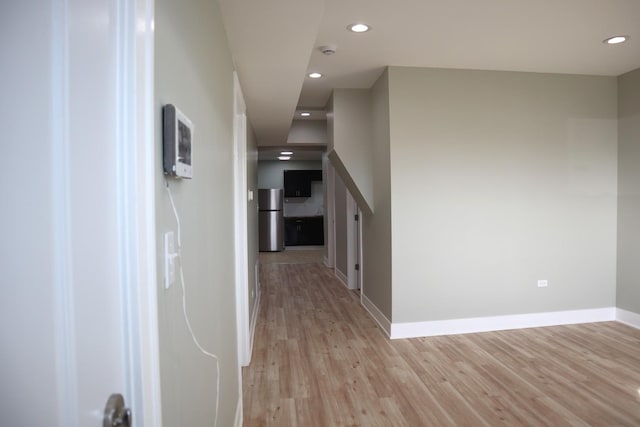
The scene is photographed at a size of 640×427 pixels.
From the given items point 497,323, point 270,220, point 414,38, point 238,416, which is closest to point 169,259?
point 238,416

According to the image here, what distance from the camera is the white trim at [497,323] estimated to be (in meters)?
3.82

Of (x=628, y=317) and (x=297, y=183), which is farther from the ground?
(x=297, y=183)

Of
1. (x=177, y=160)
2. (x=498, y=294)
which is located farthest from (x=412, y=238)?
(x=177, y=160)

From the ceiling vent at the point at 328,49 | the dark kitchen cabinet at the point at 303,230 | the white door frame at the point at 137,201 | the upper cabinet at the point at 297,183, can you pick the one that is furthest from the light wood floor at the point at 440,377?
the upper cabinet at the point at 297,183

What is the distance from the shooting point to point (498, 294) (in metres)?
3.99

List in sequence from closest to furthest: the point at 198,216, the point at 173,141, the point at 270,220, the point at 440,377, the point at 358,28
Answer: the point at 173,141 < the point at 198,216 < the point at 358,28 < the point at 440,377 < the point at 270,220

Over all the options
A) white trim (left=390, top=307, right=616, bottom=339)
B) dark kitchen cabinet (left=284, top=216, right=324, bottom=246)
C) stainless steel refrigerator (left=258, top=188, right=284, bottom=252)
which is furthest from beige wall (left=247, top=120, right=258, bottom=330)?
dark kitchen cabinet (left=284, top=216, right=324, bottom=246)

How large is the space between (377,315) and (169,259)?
3671 millimetres

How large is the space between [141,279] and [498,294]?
3.99 meters

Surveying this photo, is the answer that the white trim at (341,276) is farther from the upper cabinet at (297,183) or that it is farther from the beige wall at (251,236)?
→ the upper cabinet at (297,183)

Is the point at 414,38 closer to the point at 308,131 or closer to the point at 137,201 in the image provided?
the point at 137,201

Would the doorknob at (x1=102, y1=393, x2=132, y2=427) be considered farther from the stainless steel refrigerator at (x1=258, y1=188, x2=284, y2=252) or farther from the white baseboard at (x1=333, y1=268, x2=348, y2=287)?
the stainless steel refrigerator at (x1=258, y1=188, x2=284, y2=252)

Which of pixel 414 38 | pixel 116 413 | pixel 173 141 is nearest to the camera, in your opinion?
pixel 116 413

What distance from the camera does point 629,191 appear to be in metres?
4.07
